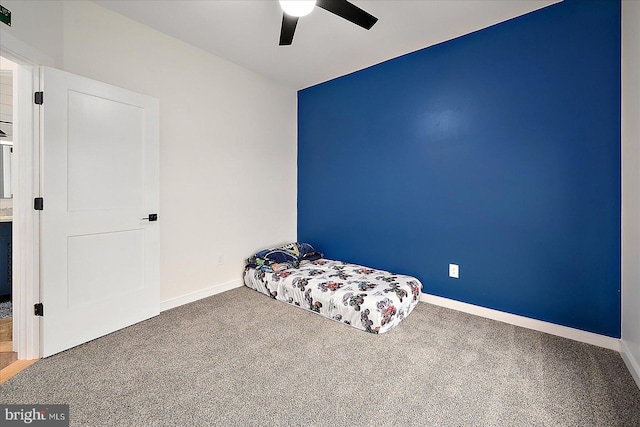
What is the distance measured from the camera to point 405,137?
10.5ft

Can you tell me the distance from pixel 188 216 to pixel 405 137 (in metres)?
2.52

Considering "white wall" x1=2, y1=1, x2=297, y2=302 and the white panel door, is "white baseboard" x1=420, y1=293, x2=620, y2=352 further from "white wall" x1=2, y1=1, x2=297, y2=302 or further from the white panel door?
the white panel door

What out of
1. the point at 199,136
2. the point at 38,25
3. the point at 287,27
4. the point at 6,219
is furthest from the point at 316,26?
the point at 6,219

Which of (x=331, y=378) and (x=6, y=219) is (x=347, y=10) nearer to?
(x=331, y=378)

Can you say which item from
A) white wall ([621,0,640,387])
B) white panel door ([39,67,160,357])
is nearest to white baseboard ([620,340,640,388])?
white wall ([621,0,640,387])

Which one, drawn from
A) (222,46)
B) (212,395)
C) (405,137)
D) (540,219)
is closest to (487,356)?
(540,219)

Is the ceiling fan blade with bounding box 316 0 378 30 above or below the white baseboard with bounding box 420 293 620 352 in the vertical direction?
above

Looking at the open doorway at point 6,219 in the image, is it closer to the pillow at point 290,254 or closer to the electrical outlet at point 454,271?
the pillow at point 290,254

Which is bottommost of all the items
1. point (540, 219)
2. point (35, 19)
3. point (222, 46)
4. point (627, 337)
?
point (627, 337)

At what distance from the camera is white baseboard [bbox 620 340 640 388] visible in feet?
5.76

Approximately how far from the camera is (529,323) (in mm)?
2492

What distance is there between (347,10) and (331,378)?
2.43m

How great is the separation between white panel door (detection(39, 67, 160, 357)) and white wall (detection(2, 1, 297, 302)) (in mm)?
206

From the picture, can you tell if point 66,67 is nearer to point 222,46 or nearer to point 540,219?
point 222,46
